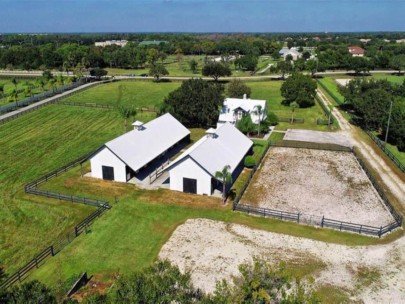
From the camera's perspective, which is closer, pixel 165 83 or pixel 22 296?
pixel 22 296

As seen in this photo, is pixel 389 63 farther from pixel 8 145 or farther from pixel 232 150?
pixel 8 145

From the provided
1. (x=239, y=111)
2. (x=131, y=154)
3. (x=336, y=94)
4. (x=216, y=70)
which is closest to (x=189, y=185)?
(x=131, y=154)

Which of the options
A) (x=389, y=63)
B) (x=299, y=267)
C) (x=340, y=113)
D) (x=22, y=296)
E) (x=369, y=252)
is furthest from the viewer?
(x=389, y=63)

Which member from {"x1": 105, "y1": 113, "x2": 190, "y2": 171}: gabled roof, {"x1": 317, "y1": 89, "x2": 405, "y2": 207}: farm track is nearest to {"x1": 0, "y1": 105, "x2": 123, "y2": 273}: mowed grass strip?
{"x1": 105, "y1": 113, "x2": 190, "y2": 171}: gabled roof

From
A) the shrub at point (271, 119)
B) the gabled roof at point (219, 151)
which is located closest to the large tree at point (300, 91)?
the shrub at point (271, 119)

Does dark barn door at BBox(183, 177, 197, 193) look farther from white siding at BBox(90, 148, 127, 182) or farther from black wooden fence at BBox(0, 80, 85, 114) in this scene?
black wooden fence at BBox(0, 80, 85, 114)

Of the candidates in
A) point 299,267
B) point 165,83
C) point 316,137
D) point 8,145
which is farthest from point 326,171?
point 165,83

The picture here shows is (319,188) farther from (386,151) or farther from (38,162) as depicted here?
(38,162)
